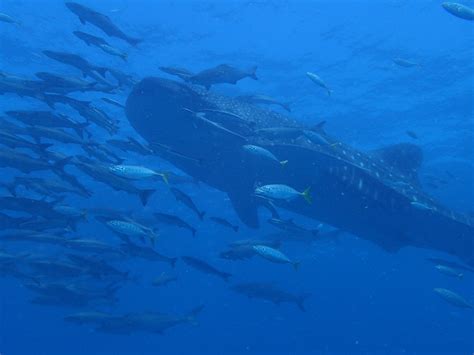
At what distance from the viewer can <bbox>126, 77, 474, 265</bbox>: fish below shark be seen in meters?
10.0

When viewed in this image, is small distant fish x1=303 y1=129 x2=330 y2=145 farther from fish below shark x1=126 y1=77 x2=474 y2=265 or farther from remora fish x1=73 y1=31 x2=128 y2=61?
remora fish x1=73 y1=31 x2=128 y2=61

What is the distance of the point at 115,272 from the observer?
10695mm

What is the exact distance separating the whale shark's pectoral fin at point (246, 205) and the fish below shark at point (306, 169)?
29 mm

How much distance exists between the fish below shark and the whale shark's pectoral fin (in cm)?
→ 3

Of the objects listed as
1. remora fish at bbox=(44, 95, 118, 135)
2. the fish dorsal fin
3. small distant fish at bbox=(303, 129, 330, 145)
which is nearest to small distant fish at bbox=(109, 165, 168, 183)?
remora fish at bbox=(44, 95, 118, 135)

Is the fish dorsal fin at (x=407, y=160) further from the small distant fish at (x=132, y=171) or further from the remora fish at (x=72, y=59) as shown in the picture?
the remora fish at (x=72, y=59)

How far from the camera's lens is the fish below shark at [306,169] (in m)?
10.0

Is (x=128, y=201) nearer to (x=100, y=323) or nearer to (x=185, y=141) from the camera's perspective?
Answer: (x=100, y=323)

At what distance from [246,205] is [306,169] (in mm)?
2321

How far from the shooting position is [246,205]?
12.8 m

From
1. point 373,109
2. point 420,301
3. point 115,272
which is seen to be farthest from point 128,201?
point 420,301

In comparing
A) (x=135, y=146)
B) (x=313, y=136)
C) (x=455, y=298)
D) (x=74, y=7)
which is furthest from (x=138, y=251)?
(x=455, y=298)

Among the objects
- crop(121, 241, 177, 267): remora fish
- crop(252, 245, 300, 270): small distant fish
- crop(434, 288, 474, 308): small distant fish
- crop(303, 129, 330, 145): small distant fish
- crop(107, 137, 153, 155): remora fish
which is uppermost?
crop(303, 129, 330, 145): small distant fish

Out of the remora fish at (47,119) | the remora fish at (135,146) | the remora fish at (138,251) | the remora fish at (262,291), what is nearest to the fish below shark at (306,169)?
the remora fish at (135,146)
